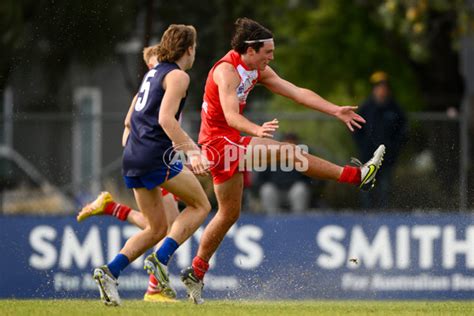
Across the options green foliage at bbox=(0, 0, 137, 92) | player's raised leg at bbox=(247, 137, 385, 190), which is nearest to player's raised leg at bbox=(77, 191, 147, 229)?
player's raised leg at bbox=(247, 137, 385, 190)

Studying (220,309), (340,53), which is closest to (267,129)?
(220,309)

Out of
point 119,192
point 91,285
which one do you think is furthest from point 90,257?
point 119,192

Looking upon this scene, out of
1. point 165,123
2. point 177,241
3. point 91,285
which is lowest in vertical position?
point 91,285

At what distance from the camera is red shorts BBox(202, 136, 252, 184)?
38.0ft

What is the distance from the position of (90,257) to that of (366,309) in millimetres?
4767

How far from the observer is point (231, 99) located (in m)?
11.4

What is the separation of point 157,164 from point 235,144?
0.80 m

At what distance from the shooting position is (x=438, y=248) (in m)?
15.6

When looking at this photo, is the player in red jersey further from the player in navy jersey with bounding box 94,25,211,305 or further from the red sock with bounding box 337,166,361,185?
the player in navy jersey with bounding box 94,25,211,305

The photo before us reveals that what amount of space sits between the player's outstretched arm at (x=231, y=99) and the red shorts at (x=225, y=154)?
1.11 ft

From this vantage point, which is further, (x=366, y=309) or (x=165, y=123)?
(x=366, y=309)

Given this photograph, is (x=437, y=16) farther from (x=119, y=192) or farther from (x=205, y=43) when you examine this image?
(x=119, y=192)

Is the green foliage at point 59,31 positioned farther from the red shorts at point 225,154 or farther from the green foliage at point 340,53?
the red shorts at point 225,154

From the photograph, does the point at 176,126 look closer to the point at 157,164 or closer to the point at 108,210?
the point at 157,164
